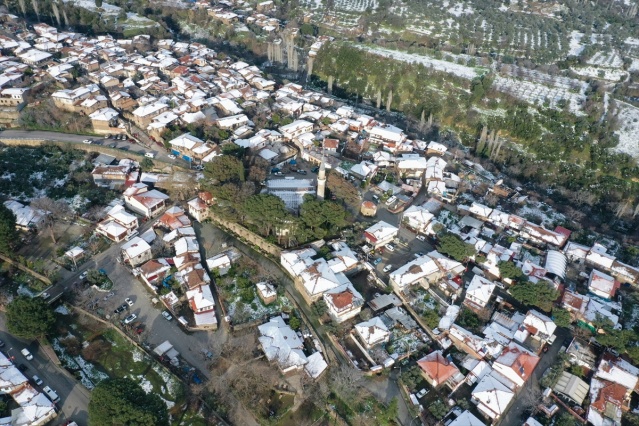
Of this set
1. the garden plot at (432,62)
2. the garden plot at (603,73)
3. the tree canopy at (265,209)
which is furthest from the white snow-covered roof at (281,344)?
the garden plot at (603,73)

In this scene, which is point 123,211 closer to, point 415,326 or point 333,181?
point 333,181

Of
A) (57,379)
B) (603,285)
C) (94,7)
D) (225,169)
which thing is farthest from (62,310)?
(94,7)

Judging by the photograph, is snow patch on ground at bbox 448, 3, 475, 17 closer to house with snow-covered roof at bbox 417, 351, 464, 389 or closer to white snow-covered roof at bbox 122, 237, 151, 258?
white snow-covered roof at bbox 122, 237, 151, 258

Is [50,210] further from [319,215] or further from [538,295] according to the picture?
[538,295]

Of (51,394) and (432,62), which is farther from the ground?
(432,62)

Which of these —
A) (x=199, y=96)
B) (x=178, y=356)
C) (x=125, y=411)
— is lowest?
(x=178, y=356)

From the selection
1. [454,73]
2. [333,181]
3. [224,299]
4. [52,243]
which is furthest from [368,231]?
[454,73]
